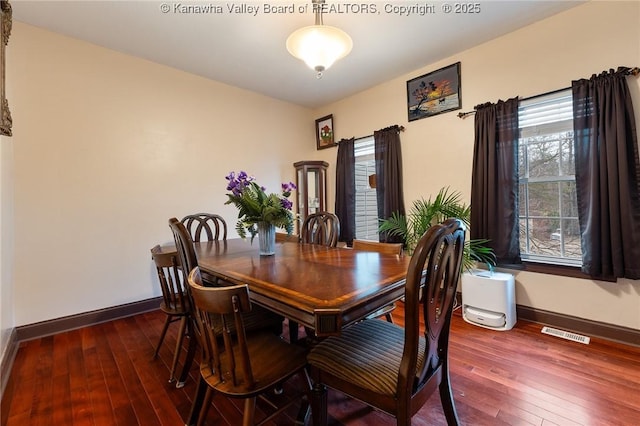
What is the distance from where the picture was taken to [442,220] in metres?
3.03

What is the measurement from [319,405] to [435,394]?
0.88 m

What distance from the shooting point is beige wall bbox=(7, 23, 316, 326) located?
245cm

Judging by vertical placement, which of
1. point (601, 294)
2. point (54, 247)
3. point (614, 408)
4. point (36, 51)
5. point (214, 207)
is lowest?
point (614, 408)

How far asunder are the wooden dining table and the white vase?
61 millimetres

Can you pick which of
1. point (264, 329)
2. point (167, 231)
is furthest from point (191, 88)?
point (264, 329)

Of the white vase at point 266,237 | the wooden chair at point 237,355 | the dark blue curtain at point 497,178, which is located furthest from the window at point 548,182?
the wooden chair at point 237,355

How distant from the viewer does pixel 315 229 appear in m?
2.63

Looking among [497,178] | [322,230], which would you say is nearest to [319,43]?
[322,230]

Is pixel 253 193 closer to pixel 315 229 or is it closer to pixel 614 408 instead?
pixel 315 229

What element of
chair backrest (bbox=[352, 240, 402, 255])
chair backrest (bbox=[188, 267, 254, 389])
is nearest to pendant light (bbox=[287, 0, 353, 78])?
chair backrest (bbox=[352, 240, 402, 255])

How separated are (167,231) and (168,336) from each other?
1.20 metres

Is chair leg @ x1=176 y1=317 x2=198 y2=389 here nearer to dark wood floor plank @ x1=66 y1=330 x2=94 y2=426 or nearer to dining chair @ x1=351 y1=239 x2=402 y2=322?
dark wood floor plank @ x1=66 y1=330 x2=94 y2=426

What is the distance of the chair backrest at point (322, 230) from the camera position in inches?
93.5

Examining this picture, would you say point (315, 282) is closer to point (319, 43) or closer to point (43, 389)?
point (319, 43)
